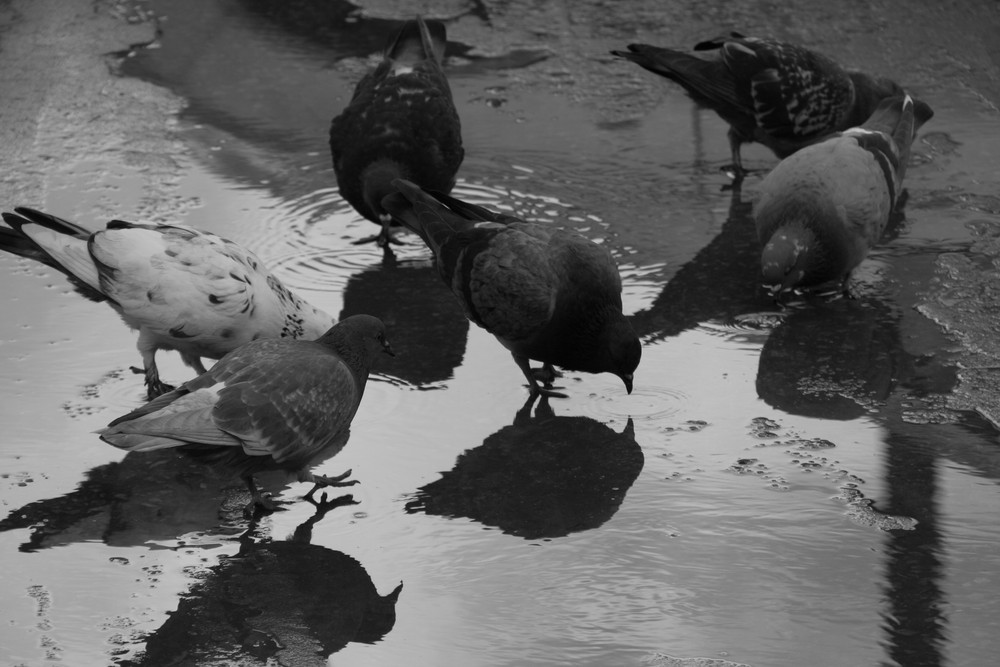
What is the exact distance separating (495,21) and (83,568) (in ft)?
19.7

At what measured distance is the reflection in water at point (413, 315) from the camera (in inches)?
192

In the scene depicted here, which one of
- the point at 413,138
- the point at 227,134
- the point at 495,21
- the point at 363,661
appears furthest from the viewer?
the point at 495,21

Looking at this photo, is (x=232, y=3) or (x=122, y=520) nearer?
(x=122, y=520)

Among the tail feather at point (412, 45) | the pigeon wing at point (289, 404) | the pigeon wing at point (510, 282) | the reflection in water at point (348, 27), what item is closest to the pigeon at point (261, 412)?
the pigeon wing at point (289, 404)

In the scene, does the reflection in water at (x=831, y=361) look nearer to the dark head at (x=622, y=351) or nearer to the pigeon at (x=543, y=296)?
the dark head at (x=622, y=351)

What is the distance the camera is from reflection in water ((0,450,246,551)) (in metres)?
3.72

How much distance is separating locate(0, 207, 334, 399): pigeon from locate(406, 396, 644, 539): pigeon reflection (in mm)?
913

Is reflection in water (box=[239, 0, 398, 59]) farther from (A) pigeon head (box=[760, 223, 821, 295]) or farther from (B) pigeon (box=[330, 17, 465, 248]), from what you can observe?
(A) pigeon head (box=[760, 223, 821, 295])

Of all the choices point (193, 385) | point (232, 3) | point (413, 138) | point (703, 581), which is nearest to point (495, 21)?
point (232, 3)

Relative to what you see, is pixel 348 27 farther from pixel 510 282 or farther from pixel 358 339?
pixel 358 339

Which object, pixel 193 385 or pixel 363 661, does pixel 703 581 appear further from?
pixel 193 385

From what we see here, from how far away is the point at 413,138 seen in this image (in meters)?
5.89

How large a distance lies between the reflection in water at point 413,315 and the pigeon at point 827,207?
1450mm

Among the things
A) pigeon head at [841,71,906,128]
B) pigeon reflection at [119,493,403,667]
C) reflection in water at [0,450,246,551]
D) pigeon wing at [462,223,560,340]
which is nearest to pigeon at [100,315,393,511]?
reflection in water at [0,450,246,551]
